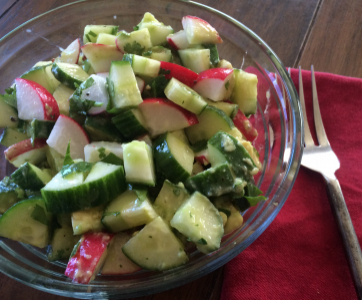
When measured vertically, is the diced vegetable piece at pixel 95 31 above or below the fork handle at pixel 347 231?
above

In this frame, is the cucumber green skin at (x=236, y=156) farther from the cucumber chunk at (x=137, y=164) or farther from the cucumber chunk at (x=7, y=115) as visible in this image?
the cucumber chunk at (x=7, y=115)

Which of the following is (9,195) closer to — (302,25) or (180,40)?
(180,40)

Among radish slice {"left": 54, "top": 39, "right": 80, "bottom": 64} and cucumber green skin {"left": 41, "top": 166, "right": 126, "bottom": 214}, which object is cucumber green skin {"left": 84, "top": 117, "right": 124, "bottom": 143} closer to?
cucumber green skin {"left": 41, "top": 166, "right": 126, "bottom": 214}

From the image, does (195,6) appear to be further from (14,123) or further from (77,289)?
(77,289)

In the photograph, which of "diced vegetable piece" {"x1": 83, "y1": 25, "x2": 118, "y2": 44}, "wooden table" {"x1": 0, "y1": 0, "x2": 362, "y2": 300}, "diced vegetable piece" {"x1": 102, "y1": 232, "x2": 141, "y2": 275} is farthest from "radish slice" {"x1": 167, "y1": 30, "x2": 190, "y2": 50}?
"diced vegetable piece" {"x1": 102, "y1": 232, "x2": 141, "y2": 275}

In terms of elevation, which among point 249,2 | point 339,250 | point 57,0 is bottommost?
point 339,250

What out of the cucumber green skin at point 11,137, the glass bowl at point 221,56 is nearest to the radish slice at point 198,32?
the glass bowl at point 221,56

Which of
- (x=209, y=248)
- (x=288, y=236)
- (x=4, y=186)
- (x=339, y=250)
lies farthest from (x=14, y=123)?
(x=339, y=250)
